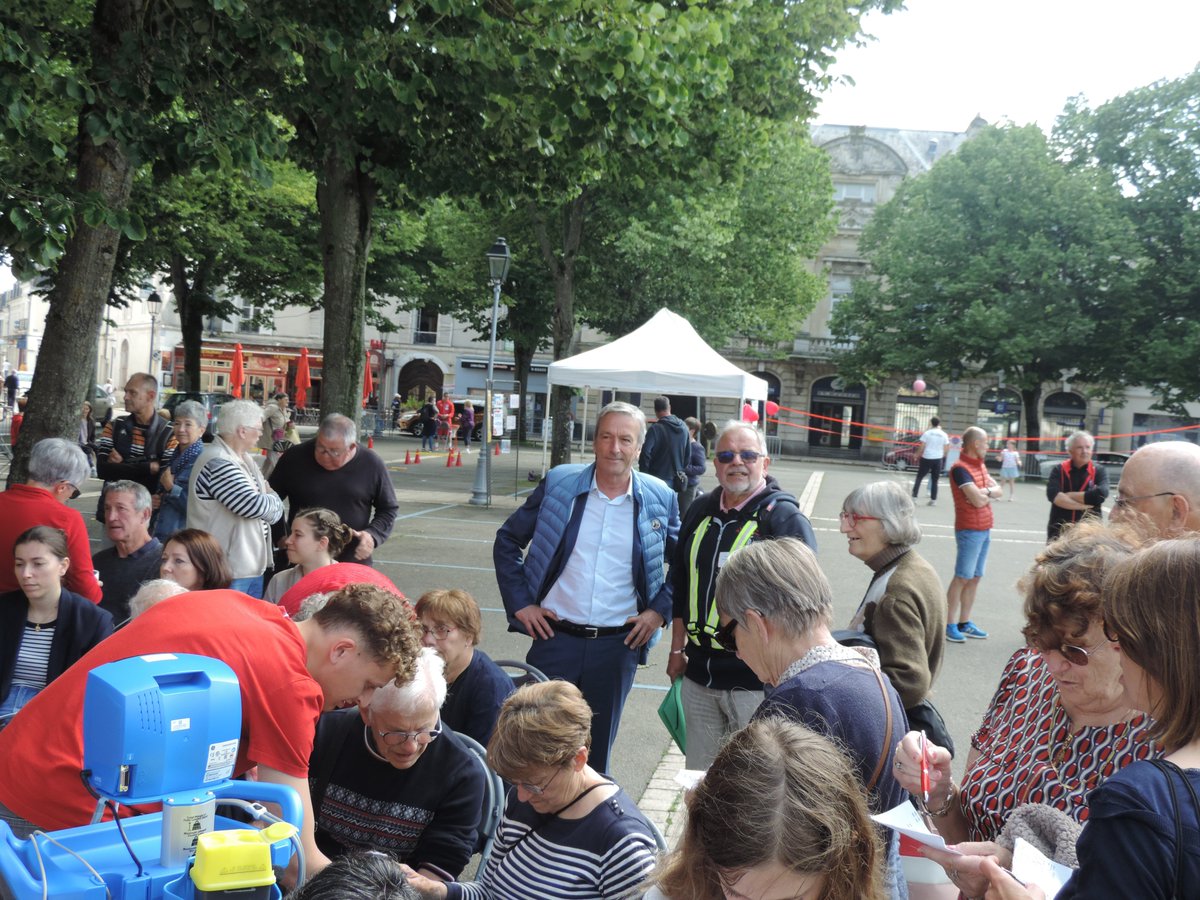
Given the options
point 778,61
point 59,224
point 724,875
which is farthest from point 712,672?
point 778,61

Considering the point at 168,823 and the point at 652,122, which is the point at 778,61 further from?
the point at 168,823

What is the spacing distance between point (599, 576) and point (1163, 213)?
41.0m

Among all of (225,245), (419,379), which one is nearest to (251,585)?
(225,245)

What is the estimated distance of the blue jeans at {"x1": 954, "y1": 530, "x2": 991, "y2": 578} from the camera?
9219 mm

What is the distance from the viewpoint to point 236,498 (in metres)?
5.86

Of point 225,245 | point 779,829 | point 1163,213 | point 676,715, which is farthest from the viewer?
point 1163,213

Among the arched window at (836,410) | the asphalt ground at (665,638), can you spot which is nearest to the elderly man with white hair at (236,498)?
the asphalt ground at (665,638)

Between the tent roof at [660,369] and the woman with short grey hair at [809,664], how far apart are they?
9.79 meters

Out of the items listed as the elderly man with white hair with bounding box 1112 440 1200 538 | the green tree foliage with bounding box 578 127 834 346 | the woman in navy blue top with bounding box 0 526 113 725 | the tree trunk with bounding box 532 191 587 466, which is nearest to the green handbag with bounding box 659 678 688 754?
the elderly man with white hair with bounding box 1112 440 1200 538

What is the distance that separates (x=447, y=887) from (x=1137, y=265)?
4320cm

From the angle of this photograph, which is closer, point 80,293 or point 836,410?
point 80,293

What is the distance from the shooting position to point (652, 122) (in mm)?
8805

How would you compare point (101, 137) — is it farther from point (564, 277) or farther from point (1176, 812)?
point (564, 277)

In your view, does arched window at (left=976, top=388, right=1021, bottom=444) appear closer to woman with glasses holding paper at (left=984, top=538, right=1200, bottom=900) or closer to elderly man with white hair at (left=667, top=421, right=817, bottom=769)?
elderly man with white hair at (left=667, top=421, right=817, bottom=769)
